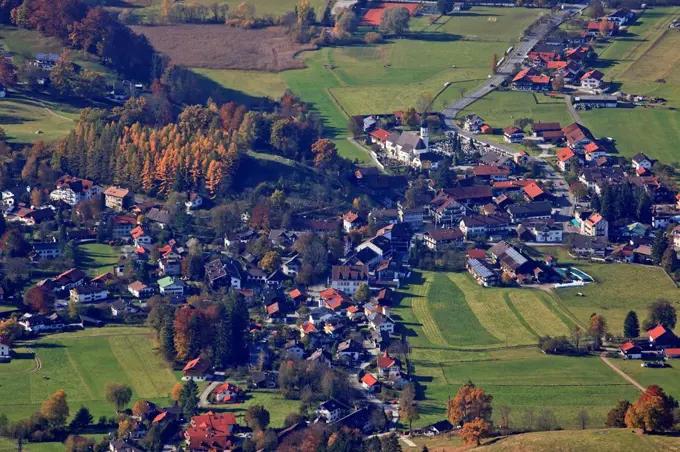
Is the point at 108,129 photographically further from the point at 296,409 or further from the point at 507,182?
the point at 296,409

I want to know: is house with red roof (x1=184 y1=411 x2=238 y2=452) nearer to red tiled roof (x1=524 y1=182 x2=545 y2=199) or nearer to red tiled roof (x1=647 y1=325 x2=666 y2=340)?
red tiled roof (x1=647 y1=325 x2=666 y2=340)

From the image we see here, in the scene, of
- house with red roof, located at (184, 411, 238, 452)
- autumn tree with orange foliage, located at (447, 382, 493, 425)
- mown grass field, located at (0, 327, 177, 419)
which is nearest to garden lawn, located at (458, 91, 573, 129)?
mown grass field, located at (0, 327, 177, 419)

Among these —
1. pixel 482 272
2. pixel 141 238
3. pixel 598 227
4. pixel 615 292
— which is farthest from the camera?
pixel 598 227

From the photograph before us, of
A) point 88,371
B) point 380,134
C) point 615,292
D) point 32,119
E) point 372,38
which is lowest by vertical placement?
point 88,371

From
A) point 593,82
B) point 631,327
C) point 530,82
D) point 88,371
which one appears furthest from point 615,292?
point 593,82

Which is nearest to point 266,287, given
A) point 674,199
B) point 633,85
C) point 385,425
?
point 385,425

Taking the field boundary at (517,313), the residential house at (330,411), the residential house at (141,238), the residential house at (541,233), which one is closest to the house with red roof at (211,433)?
the residential house at (330,411)

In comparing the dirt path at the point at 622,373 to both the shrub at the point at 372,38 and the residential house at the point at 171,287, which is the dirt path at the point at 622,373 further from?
the shrub at the point at 372,38

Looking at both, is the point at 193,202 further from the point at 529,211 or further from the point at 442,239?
the point at 529,211
